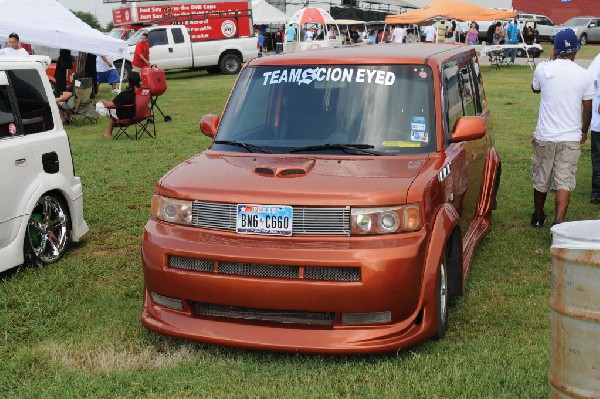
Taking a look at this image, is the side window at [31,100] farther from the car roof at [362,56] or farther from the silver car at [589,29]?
the silver car at [589,29]

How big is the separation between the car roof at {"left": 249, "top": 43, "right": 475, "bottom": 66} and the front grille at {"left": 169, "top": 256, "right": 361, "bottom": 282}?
1.82 m

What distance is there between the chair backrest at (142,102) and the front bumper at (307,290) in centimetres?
969

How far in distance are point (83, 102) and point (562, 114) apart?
39.6 feet

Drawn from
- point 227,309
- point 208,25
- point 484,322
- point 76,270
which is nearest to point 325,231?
point 227,309

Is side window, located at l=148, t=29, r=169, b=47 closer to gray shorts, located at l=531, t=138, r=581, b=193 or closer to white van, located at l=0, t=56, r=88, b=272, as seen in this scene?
white van, located at l=0, t=56, r=88, b=272

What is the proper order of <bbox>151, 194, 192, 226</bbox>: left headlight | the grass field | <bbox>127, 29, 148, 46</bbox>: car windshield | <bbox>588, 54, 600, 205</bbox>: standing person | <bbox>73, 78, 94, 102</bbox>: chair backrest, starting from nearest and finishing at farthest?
the grass field < <bbox>151, 194, 192, 226</bbox>: left headlight < <bbox>588, 54, 600, 205</bbox>: standing person < <bbox>73, 78, 94, 102</bbox>: chair backrest < <bbox>127, 29, 148, 46</bbox>: car windshield

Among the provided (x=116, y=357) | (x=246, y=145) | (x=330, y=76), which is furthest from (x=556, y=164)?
(x=116, y=357)

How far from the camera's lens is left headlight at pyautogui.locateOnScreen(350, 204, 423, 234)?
4309 millimetres

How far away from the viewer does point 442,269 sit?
15.4 ft

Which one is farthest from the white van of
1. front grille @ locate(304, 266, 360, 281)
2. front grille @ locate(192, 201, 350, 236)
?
front grille @ locate(304, 266, 360, 281)

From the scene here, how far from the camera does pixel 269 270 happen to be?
14.1 feet

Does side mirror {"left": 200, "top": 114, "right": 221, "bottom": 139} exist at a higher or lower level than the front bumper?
higher

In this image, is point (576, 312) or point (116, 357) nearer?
point (576, 312)

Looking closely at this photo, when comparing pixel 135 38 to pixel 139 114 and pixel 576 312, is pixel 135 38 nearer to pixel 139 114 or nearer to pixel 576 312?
pixel 139 114
